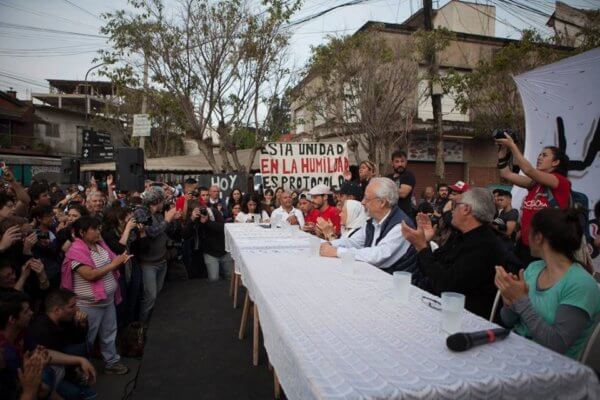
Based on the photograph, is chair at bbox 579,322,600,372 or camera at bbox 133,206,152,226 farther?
camera at bbox 133,206,152,226

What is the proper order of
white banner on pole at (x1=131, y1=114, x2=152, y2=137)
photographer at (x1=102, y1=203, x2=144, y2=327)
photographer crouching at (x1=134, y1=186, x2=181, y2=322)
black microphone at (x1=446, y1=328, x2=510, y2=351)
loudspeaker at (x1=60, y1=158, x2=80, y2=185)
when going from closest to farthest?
black microphone at (x1=446, y1=328, x2=510, y2=351) < photographer at (x1=102, y1=203, x2=144, y2=327) < photographer crouching at (x1=134, y1=186, x2=181, y2=322) < white banner on pole at (x1=131, y1=114, x2=152, y2=137) < loudspeaker at (x1=60, y1=158, x2=80, y2=185)

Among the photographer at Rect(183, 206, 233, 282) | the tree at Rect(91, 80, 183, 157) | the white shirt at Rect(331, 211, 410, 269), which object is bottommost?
the photographer at Rect(183, 206, 233, 282)

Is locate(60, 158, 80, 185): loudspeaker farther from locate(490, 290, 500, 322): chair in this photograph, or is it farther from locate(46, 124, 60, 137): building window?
locate(46, 124, 60, 137): building window

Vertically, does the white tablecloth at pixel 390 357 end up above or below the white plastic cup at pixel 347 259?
below

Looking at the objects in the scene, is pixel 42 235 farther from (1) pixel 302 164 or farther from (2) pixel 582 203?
(1) pixel 302 164

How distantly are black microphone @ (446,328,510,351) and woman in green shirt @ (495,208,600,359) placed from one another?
0.26 m

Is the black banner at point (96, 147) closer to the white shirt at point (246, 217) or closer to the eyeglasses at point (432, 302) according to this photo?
the white shirt at point (246, 217)

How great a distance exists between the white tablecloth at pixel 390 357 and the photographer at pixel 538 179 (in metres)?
1.76

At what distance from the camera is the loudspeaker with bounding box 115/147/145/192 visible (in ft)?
26.6

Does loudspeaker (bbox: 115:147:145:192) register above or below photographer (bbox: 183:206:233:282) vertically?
above

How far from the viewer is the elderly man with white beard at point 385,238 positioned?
3.32 metres

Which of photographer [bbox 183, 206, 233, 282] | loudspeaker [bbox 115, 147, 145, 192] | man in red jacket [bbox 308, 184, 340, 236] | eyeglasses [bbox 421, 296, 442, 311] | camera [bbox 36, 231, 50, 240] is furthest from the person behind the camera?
loudspeaker [bbox 115, 147, 145, 192]

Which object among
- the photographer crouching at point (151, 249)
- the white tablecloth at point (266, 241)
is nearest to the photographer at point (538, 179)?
the white tablecloth at point (266, 241)

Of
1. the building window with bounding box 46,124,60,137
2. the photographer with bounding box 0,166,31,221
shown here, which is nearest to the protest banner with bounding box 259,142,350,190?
the photographer with bounding box 0,166,31,221
